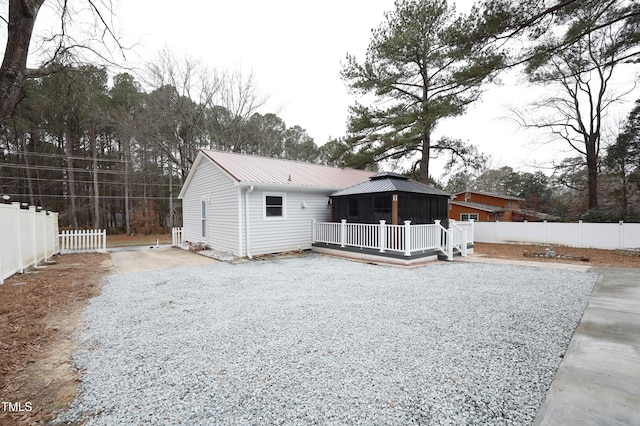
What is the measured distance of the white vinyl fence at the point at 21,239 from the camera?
18.8 ft

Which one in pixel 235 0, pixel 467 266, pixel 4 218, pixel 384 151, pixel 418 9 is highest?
pixel 418 9

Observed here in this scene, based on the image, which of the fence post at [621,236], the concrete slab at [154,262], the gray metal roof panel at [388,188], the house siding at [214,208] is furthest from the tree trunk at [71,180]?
the fence post at [621,236]

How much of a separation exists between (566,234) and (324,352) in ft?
51.0

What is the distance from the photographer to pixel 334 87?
53.3 ft

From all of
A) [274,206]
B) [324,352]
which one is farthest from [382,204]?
[324,352]

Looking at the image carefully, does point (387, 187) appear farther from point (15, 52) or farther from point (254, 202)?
point (15, 52)

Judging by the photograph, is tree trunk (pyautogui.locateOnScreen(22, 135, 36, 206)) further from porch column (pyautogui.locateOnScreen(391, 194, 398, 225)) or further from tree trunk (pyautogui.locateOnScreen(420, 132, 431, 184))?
tree trunk (pyautogui.locateOnScreen(420, 132, 431, 184))

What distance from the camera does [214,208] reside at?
11062 millimetres

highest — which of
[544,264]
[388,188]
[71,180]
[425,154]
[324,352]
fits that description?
[425,154]

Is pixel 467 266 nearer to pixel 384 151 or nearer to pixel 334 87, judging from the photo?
pixel 384 151

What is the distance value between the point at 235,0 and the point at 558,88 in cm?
1790

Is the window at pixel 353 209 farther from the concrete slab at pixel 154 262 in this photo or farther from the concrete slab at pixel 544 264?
the concrete slab at pixel 154 262

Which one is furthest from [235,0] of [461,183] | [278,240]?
[461,183]

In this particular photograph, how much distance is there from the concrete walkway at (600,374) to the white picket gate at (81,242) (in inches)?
572
